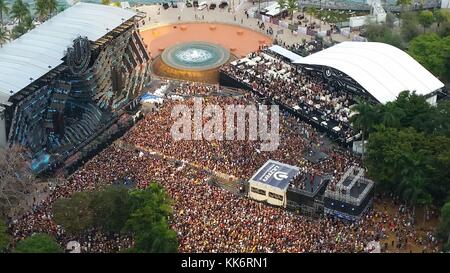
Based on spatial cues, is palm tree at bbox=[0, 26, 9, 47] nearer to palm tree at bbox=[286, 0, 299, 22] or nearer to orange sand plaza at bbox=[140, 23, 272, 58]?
orange sand plaza at bbox=[140, 23, 272, 58]

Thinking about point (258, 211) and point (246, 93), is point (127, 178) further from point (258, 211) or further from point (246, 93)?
point (246, 93)

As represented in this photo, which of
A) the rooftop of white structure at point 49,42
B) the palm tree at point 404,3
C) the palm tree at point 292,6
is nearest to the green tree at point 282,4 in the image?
the palm tree at point 292,6

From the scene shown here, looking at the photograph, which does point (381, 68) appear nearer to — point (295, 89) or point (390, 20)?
point (295, 89)

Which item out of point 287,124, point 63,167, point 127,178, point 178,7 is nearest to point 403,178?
point 287,124

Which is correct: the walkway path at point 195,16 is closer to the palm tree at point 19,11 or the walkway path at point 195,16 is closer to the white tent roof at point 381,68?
the palm tree at point 19,11

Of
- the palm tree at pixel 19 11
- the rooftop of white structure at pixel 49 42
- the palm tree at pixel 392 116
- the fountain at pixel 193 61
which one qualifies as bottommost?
the fountain at pixel 193 61
